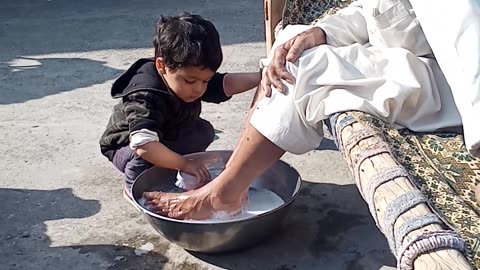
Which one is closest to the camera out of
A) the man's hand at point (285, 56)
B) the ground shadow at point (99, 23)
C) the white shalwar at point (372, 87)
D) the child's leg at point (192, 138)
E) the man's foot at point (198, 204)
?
the white shalwar at point (372, 87)

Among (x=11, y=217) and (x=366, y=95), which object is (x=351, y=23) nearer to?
(x=366, y=95)

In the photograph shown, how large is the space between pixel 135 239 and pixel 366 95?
84 cm

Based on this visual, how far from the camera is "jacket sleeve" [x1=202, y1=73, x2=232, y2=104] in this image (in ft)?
8.94

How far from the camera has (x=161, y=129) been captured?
2576mm

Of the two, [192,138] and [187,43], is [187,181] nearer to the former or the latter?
[192,138]

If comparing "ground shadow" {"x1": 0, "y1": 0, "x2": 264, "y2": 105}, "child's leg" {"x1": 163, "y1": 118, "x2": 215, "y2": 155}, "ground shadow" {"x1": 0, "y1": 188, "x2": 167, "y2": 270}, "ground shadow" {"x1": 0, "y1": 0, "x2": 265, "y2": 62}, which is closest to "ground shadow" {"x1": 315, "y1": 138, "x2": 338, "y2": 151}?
"child's leg" {"x1": 163, "y1": 118, "x2": 215, "y2": 155}

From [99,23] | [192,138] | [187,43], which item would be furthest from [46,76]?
[187,43]

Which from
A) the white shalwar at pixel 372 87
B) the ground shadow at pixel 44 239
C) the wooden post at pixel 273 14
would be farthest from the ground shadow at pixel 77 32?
the white shalwar at pixel 372 87

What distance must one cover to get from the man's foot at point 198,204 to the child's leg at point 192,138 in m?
0.31

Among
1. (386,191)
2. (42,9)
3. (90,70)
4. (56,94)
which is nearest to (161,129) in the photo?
(386,191)

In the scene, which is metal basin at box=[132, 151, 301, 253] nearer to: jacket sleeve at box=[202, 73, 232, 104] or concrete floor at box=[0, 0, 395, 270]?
concrete floor at box=[0, 0, 395, 270]

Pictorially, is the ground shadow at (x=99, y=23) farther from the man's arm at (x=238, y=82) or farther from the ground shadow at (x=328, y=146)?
the man's arm at (x=238, y=82)

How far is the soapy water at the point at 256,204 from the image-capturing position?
2324 millimetres

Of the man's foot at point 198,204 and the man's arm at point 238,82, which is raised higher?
the man's arm at point 238,82
